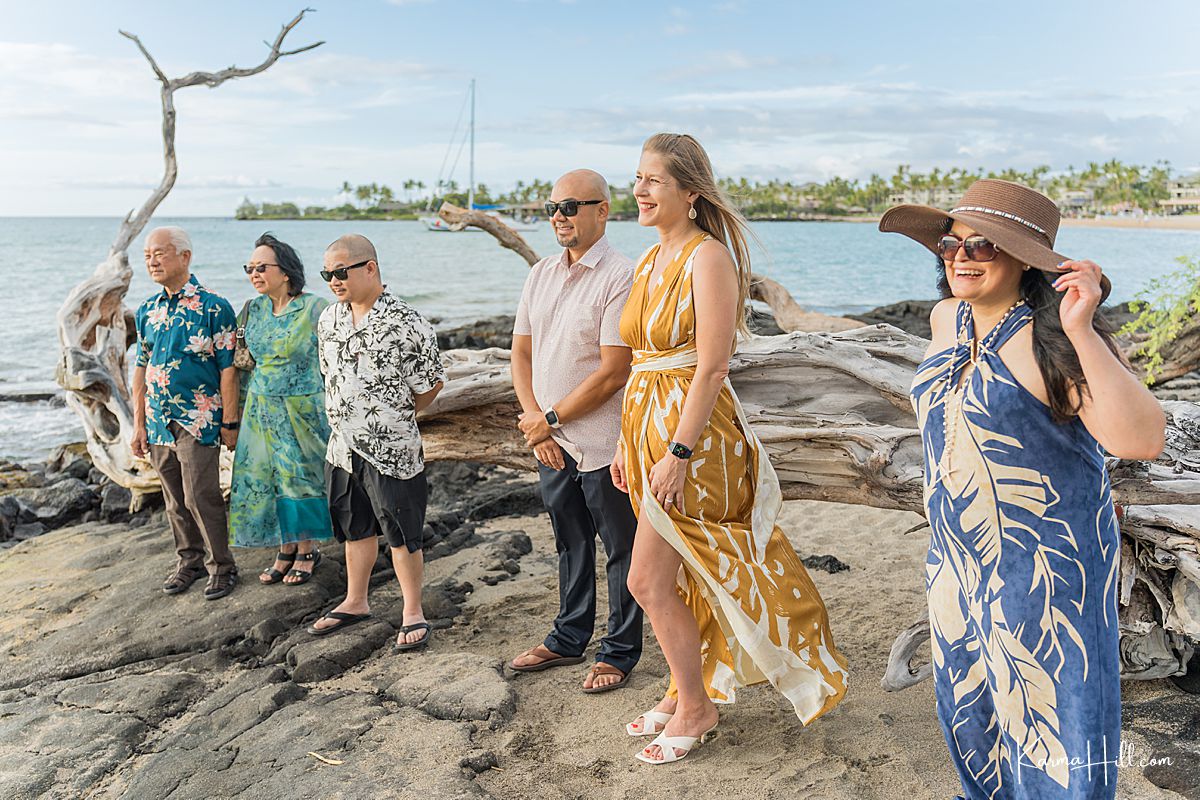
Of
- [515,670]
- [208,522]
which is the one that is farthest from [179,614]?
[515,670]

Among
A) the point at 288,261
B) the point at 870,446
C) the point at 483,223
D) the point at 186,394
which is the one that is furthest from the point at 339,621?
the point at 483,223

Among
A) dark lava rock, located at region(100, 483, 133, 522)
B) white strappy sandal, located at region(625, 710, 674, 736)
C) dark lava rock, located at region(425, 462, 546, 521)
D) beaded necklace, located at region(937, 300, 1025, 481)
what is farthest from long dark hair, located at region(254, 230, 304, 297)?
beaded necklace, located at region(937, 300, 1025, 481)

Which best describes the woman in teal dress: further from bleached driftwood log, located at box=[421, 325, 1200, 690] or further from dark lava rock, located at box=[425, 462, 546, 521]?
dark lava rock, located at box=[425, 462, 546, 521]

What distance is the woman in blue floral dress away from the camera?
2.26 m

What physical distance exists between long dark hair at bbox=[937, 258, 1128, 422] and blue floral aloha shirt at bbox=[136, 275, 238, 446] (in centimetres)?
425

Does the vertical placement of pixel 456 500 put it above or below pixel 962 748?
below

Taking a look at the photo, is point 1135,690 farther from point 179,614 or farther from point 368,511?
point 179,614

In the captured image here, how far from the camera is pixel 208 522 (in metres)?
5.43

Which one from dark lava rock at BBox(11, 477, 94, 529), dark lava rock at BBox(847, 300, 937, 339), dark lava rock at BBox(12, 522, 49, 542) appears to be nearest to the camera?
dark lava rock at BBox(12, 522, 49, 542)

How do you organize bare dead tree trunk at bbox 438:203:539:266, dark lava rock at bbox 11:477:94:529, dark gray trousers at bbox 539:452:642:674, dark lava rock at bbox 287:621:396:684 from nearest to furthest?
dark gray trousers at bbox 539:452:642:674 < dark lava rock at bbox 287:621:396:684 < bare dead tree trunk at bbox 438:203:539:266 < dark lava rock at bbox 11:477:94:529

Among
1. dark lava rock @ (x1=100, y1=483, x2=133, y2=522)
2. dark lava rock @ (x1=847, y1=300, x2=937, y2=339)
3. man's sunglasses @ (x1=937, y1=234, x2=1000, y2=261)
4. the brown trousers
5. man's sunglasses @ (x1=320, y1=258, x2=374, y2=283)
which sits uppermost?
man's sunglasses @ (x1=937, y1=234, x2=1000, y2=261)

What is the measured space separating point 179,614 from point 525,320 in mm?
2629

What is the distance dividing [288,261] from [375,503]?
1.44 meters

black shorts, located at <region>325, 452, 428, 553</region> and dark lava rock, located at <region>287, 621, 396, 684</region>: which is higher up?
black shorts, located at <region>325, 452, 428, 553</region>
